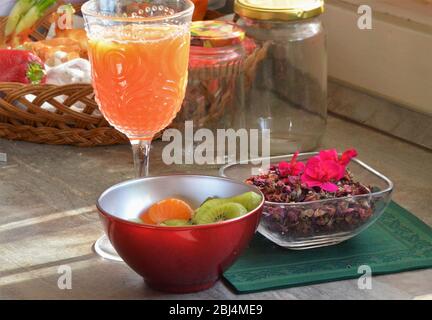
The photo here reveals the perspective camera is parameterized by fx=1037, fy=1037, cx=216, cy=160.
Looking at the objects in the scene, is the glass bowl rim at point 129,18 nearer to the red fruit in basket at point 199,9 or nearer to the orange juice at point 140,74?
the orange juice at point 140,74

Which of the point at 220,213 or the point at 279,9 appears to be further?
the point at 279,9

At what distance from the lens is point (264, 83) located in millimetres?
1648

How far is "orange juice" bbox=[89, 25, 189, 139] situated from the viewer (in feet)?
4.05

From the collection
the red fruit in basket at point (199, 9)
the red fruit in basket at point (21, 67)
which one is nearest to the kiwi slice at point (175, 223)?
the red fruit in basket at point (21, 67)

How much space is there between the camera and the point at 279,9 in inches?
60.4

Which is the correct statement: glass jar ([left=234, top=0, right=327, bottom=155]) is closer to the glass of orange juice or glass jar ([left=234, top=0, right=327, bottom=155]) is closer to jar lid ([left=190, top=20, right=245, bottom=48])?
jar lid ([left=190, top=20, right=245, bottom=48])

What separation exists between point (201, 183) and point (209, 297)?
0.50 ft

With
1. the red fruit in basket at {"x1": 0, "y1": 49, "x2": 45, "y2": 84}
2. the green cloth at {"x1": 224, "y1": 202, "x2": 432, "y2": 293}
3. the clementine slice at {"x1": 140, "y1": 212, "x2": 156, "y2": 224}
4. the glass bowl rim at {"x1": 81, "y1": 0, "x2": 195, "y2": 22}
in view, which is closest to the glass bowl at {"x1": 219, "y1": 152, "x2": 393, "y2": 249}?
the green cloth at {"x1": 224, "y1": 202, "x2": 432, "y2": 293}

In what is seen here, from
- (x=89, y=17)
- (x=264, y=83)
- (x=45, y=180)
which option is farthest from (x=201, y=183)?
(x=264, y=83)

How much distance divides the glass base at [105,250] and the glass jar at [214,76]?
0.37 m

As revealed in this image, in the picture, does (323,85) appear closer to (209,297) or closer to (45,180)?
(45,180)

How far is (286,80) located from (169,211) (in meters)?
0.50

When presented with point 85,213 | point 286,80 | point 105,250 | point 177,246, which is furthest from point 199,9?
point 177,246

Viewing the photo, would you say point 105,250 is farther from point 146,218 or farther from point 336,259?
point 336,259
